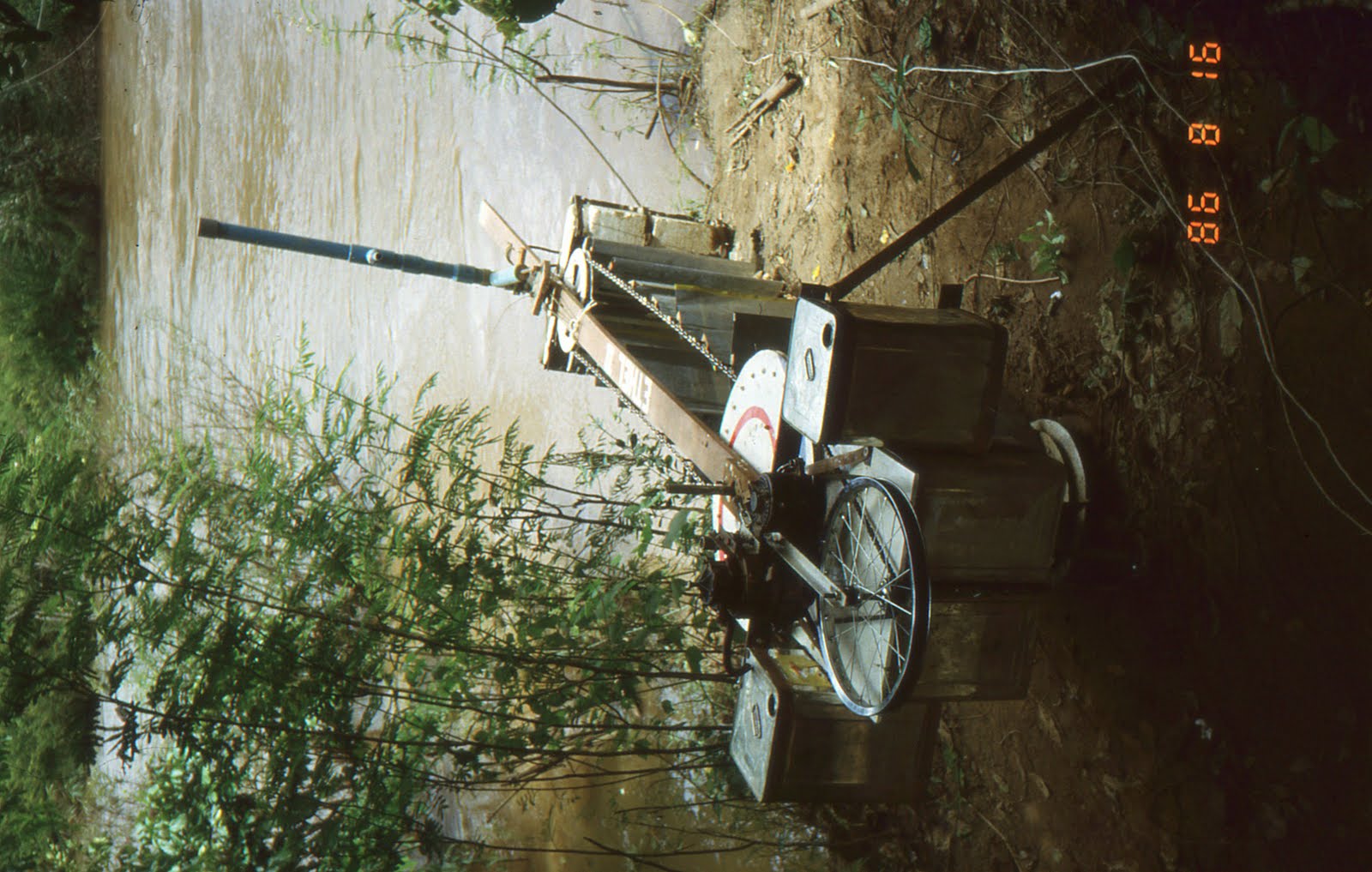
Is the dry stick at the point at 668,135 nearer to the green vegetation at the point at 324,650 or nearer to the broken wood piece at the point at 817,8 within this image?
the broken wood piece at the point at 817,8

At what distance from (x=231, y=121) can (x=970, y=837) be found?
814cm

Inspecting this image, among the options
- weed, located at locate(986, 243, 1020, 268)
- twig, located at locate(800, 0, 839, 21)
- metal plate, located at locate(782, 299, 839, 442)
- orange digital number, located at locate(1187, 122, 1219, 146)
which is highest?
twig, located at locate(800, 0, 839, 21)

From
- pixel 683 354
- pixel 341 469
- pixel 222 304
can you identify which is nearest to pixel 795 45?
pixel 683 354

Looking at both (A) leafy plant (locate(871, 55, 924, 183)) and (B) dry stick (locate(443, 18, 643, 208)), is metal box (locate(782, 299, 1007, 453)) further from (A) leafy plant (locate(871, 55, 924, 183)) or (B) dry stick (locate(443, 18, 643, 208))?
(B) dry stick (locate(443, 18, 643, 208))

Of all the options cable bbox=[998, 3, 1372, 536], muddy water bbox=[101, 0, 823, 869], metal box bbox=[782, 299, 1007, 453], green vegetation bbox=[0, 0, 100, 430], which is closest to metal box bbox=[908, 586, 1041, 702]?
metal box bbox=[782, 299, 1007, 453]

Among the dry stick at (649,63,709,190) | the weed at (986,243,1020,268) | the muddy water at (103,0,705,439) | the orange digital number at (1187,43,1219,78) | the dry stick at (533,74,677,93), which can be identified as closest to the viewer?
the orange digital number at (1187,43,1219,78)

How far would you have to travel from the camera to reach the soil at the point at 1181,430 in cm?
212

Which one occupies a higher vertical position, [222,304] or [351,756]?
[222,304]

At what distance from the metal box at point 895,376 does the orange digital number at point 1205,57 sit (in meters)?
0.82

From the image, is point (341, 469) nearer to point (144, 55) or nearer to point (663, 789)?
point (663, 789)

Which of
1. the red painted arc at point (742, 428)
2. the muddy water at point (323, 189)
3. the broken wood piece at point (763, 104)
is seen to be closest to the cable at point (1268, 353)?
the red painted arc at point (742, 428)

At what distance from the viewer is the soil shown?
2.12m

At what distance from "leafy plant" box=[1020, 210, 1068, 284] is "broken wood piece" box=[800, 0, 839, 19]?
1.46 m

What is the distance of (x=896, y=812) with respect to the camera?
3.18 metres
